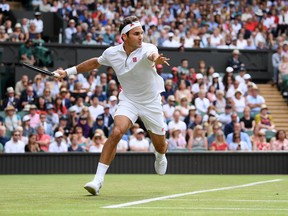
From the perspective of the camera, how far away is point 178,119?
2223cm

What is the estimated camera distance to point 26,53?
81.3ft

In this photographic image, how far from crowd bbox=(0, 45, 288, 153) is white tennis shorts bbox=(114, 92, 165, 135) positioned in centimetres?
877

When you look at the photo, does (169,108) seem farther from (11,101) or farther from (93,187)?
(93,187)

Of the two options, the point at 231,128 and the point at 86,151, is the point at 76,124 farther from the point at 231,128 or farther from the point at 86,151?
the point at 231,128

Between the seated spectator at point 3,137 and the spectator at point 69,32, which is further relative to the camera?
the spectator at point 69,32

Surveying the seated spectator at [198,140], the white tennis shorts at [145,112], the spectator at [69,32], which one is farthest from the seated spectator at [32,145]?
the white tennis shorts at [145,112]

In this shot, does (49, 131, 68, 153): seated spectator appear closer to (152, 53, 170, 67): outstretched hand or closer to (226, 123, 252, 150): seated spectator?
(226, 123, 252, 150): seated spectator

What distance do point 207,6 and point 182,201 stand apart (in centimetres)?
2197

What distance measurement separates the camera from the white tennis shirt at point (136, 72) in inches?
440

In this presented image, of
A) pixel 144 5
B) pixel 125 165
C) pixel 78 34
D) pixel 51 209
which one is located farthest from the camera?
pixel 144 5

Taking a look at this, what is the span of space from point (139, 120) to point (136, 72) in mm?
11667

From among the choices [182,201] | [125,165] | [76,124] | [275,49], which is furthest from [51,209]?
[275,49]

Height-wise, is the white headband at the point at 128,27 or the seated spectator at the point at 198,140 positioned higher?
the white headband at the point at 128,27

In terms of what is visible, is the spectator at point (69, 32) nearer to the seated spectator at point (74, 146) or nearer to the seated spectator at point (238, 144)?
the seated spectator at point (74, 146)
